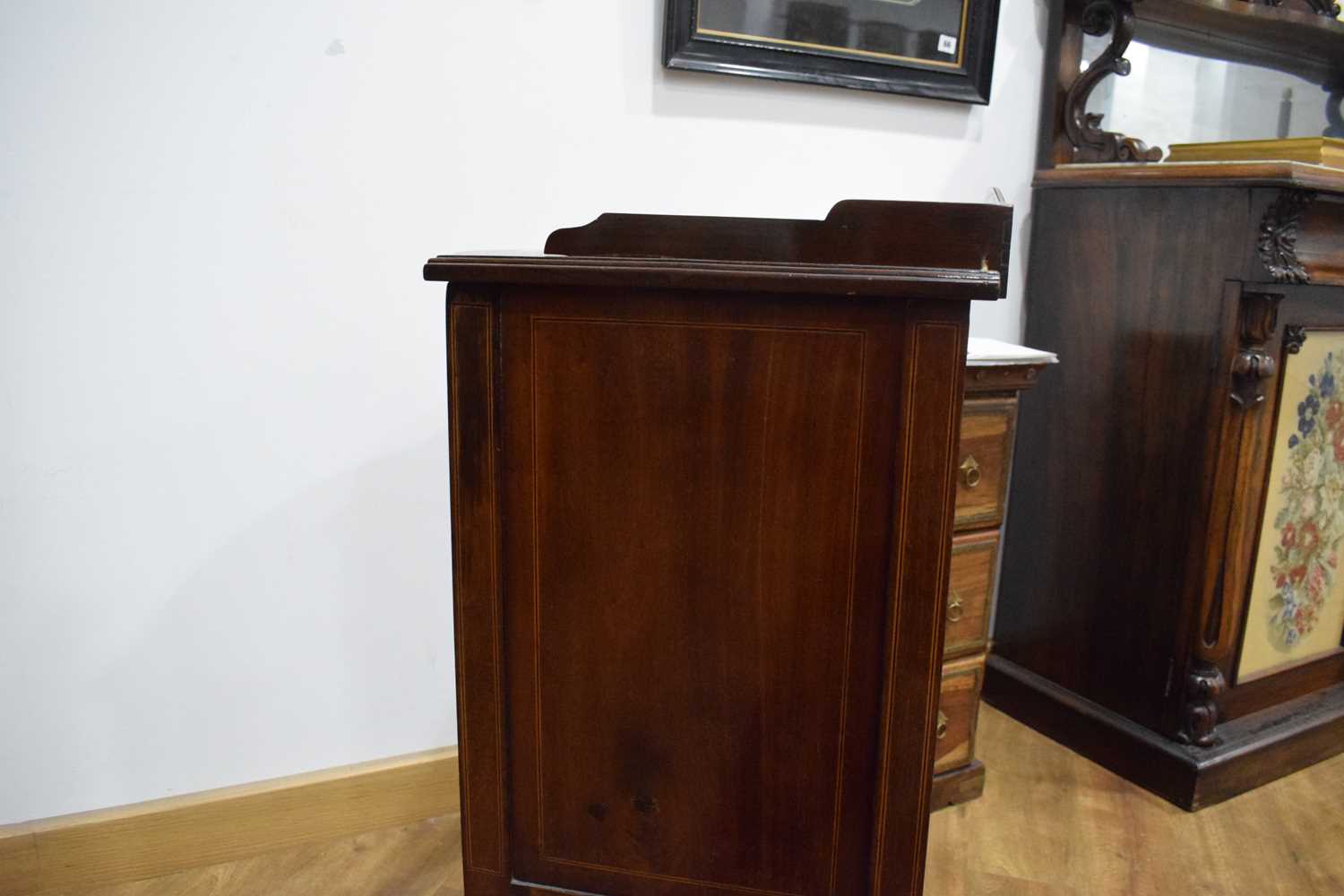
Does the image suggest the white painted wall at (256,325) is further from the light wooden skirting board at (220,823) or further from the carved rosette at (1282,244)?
the carved rosette at (1282,244)

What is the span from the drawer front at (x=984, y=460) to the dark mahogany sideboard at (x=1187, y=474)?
0.39 metres

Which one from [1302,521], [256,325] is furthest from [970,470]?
[256,325]

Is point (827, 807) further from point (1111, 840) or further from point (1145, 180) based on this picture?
point (1145, 180)

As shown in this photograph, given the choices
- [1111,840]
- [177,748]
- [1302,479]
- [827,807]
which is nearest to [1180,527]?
[1302,479]

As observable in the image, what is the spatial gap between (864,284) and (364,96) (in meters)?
0.95

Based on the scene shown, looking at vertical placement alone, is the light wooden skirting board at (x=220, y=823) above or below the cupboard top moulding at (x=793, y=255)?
below

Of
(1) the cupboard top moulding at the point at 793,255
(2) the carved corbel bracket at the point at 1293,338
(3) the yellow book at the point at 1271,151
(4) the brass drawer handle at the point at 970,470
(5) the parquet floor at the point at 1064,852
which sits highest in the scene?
(3) the yellow book at the point at 1271,151

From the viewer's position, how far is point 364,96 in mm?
1476

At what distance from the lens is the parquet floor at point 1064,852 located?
1.55 metres

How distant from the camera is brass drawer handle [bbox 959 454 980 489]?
1.58 metres

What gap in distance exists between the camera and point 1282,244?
5.30ft

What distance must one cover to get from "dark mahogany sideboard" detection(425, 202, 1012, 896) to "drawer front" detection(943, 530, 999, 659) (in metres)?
0.71

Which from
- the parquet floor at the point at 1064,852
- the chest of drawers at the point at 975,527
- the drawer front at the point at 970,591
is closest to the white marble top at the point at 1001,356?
the chest of drawers at the point at 975,527

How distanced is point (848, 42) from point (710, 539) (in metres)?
1.19
